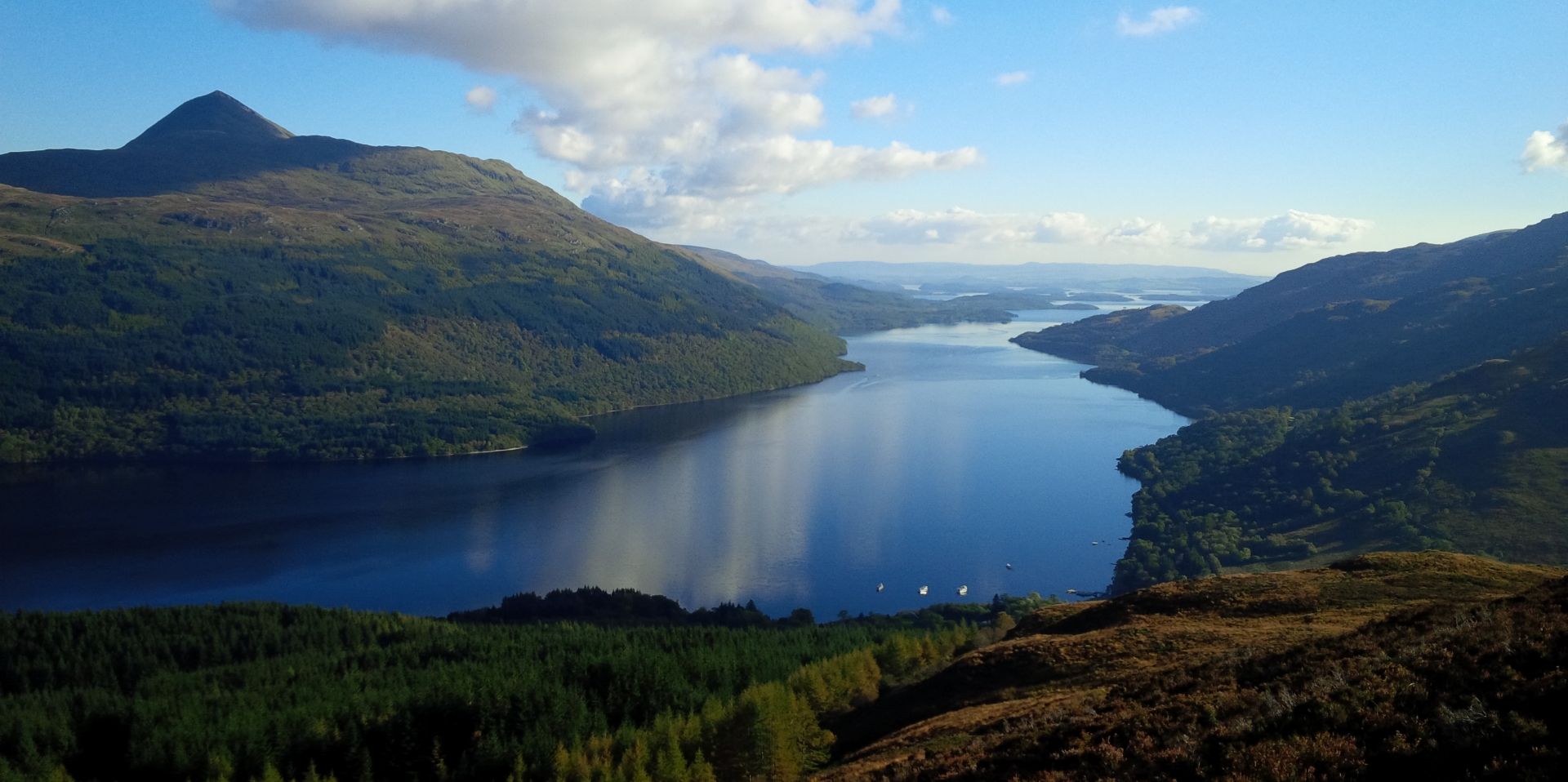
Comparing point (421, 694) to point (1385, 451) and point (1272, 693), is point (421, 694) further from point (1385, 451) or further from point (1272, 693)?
point (1385, 451)

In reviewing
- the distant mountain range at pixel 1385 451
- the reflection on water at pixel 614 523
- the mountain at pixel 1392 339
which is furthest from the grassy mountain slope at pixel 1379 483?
the mountain at pixel 1392 339

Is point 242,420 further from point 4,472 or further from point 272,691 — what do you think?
point 272,691

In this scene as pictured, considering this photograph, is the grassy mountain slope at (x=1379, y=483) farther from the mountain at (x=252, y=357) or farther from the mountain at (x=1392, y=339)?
the mountain at (x=252, y=357)

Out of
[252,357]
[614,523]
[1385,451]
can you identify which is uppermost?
[252,357]

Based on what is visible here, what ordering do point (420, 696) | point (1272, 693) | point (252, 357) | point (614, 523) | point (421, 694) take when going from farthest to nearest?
point (252, 357) → point (614, 523) → point (421, 694) → point (420, 696) → point (1272, 693)

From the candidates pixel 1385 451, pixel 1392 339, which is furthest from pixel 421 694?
pixel 1392 339

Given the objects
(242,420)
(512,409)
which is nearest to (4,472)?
(242,420)

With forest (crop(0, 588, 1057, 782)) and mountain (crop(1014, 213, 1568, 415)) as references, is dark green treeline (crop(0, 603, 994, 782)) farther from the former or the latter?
mountain (crop(1014, 213, 1568, 415))
